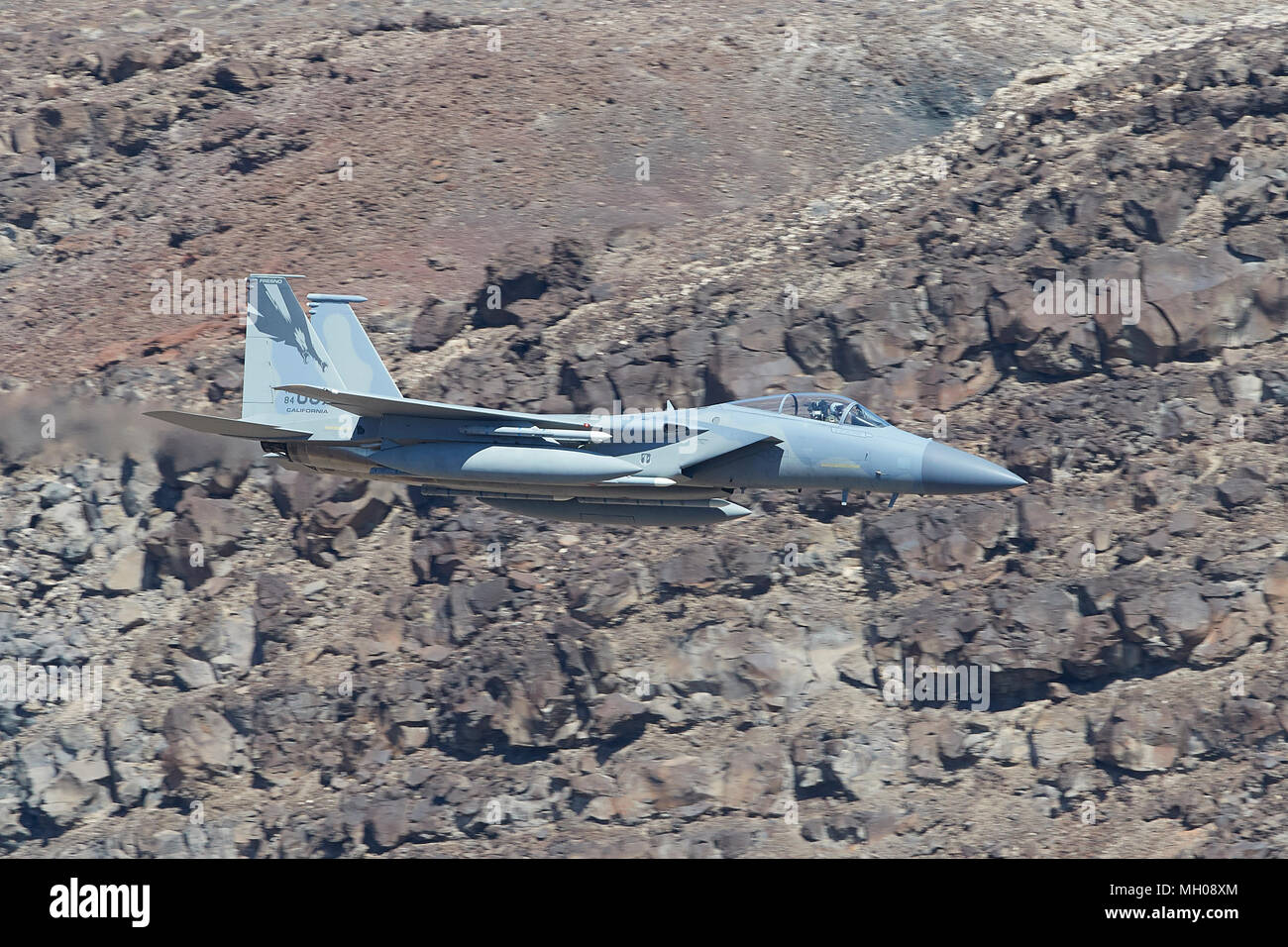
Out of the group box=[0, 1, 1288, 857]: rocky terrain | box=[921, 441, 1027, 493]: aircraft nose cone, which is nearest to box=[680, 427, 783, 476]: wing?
box=[921, 441, 1027, 493]: aircraft nose cone

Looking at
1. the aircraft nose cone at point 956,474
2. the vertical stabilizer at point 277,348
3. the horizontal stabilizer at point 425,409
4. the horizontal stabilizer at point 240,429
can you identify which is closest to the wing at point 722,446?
the horizontal stabilizer at point 425,409

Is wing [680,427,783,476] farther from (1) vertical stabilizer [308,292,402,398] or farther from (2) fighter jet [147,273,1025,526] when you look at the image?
(1) vertical stabilizer [308,292,402,398]

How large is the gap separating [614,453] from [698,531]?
39.5ft

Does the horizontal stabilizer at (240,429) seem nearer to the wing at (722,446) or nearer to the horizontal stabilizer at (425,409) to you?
the horizontal stabilizer at (425,409)

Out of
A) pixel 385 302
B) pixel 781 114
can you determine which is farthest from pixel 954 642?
pixel 781 114

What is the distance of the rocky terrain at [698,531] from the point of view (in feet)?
111

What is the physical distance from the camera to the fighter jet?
961 inches

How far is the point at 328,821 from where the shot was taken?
34906 millimetres

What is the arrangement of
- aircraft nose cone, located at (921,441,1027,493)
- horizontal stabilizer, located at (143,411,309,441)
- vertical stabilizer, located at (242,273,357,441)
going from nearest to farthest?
1. aircraft nose cone, located at (921,441,1027,493)
2. horizontal stabilizer, located at (143,411,309,441)
3. vertical stabilizer, located at (242,273,357,441)

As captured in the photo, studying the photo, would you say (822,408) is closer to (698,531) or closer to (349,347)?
(349,347)

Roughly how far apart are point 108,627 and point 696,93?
25.4m

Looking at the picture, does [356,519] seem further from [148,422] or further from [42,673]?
[42,673]

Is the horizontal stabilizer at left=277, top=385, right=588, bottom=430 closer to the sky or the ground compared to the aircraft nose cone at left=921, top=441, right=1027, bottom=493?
closer to the sky

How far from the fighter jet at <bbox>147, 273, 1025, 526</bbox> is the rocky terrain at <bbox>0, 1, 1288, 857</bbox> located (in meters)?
9.60
